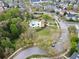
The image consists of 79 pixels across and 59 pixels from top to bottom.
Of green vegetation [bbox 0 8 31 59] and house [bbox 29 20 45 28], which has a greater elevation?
green vegetation [bbox 0 8 31 59]

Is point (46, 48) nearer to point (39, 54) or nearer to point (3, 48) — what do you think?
point (39, 54)

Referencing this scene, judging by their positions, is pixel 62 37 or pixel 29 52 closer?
pixel 29 52

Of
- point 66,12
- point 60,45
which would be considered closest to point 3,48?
point 60,45

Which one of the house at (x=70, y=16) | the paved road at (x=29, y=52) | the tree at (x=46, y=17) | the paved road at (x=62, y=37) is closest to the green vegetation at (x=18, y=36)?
the paved road at (x=29, y=52)

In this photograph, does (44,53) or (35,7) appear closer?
(44,53)

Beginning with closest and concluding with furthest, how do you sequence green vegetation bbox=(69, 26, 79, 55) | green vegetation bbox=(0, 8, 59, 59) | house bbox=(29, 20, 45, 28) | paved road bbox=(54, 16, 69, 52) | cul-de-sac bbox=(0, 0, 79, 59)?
green vegetation bbox=(69, 26, 79, 55) < cul-de-sac bbox=(0, 0, 79, 59) < green vegetation bbox=(0, 8, 59, 59) < paved road bbox=(54, 16, 69, 52) < house bbox=(29, 20, 45, 28)

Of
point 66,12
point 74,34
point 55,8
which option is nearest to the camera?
point 74,34

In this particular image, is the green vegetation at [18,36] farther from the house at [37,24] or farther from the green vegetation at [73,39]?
the green vegetation at [73,39]

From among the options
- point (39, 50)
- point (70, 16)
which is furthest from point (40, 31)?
point (70, 16)

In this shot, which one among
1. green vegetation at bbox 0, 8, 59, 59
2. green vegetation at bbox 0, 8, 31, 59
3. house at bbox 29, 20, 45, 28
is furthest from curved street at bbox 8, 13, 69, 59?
house at bbox 29, 20, 45, 28

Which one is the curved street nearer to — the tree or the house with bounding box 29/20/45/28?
the house with bounding box 29/20/45/28

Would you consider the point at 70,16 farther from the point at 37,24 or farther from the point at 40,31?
the point at 40,31
